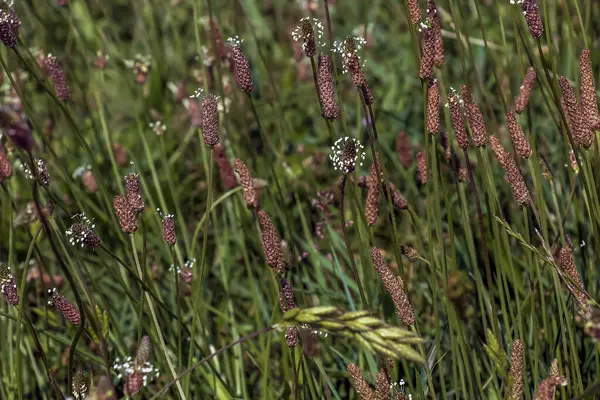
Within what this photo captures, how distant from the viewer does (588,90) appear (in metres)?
1.24

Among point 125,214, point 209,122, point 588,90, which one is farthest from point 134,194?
point 588,90

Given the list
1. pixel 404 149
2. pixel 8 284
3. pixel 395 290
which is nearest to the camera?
pixel 395 290

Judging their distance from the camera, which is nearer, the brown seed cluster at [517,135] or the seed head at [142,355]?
the seed head at [142,355]

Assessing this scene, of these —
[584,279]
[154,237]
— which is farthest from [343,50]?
[154,237]

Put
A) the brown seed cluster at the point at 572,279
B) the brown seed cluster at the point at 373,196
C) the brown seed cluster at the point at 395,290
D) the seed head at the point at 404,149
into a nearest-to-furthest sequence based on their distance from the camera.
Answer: the brown seed cluster at the point at 395,290 → the brown seed cluster at the point at 572,279 → the brown seed cluster at the point at 373,196 → the seed head at the point at 404,149

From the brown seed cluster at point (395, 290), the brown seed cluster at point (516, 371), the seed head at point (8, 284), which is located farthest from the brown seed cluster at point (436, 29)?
the seed head at point (8, 284)

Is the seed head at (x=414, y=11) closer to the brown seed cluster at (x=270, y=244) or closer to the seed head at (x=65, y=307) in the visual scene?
the brown seed cluster at (x=270, y=244)

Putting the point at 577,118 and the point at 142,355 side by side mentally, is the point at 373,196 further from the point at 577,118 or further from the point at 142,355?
the point at 142,355

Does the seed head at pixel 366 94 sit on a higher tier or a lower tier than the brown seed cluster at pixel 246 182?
higher

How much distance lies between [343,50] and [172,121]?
155 centimetres

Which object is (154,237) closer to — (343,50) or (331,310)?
(343,50)

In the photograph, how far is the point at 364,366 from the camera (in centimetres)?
164

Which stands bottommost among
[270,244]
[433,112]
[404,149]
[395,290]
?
[395,290]

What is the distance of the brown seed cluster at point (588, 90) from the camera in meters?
1.24
